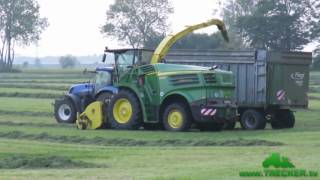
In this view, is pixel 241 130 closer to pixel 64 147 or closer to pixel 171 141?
pixel 171 141

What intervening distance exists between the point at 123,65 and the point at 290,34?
209 feet

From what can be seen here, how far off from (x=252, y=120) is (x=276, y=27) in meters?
61.7

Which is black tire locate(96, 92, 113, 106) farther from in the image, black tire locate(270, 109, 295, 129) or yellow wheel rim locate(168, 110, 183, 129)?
black tire locate(270, 109, 295, 129)

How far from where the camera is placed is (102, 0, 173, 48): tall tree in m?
112

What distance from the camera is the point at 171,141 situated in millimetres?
21234

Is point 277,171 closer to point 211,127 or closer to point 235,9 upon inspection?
point 211,127

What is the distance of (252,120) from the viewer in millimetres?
26875

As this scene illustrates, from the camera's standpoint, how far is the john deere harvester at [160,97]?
24.7 metres

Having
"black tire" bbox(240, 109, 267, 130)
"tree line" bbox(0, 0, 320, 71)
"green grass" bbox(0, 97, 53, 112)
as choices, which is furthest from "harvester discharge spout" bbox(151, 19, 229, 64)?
"tree line" bbox(0, 0, 320, 71)

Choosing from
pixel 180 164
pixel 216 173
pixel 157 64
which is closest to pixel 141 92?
pixel 157 64

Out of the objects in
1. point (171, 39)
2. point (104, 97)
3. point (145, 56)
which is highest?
point (171, 39)

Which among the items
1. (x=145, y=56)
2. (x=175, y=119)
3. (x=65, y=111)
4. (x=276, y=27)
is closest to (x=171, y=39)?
(x=145, y=56)

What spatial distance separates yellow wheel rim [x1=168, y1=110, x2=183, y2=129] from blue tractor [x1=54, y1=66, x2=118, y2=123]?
2.33 m

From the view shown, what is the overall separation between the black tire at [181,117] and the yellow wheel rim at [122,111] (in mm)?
1354
